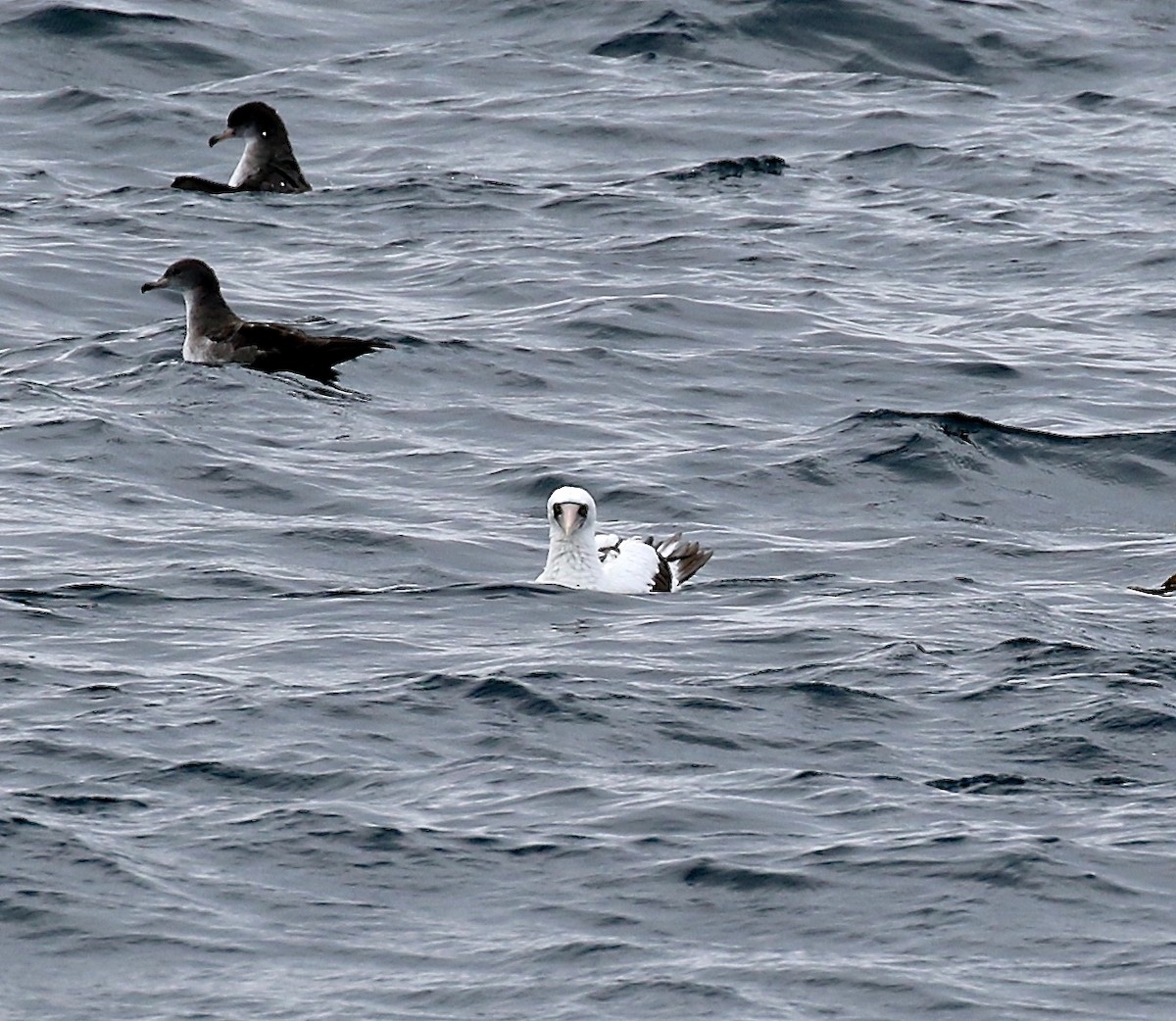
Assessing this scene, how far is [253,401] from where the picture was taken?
15969 mm

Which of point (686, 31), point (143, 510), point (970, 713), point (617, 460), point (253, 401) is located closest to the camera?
point (970, 713)

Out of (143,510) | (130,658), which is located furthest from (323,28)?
(130,658)

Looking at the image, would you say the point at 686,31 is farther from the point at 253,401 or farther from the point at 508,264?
the point at 253,401

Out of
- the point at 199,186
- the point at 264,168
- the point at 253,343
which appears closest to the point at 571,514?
the point at 253,343

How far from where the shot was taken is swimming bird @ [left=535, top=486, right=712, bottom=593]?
12117 mm

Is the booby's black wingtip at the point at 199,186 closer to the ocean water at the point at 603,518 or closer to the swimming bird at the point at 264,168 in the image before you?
the swimming bird at the point at 264,168

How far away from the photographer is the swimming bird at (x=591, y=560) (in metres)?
12.1

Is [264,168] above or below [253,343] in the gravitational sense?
above

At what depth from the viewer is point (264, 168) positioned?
21.6 m

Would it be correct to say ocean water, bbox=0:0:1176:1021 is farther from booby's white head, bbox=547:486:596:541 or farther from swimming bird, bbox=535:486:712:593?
booby's white head, bbox=547:486:596:541

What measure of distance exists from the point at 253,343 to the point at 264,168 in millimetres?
5356

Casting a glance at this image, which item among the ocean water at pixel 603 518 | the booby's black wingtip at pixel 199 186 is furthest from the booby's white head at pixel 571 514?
the booby's black wingtip at pixel 199 186

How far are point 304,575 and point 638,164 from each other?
35.9ft

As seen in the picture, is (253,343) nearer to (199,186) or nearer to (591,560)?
(591,560)
